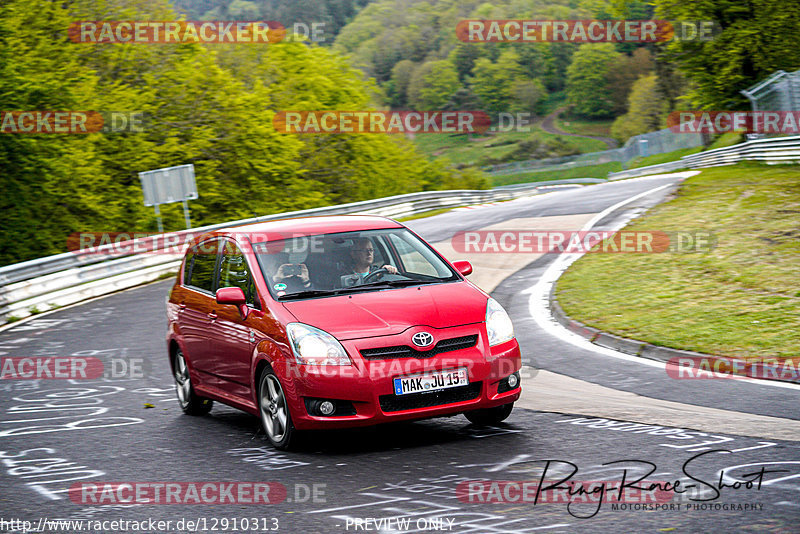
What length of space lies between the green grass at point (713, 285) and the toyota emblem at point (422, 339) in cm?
406

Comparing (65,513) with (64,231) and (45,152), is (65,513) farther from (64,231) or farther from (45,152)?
(64,231)

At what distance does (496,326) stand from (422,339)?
2.42 ft

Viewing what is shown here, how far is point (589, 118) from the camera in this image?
157m

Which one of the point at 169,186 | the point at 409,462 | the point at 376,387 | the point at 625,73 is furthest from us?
the point at 625,73

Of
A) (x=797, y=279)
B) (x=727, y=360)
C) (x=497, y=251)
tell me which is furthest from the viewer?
(x=497, y=251)

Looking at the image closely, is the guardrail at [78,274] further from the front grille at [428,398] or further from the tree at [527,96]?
the tree at [527,96]

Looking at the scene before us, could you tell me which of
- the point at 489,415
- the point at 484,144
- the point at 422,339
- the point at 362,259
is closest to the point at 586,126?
the point at 484,144

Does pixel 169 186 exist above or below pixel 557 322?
above

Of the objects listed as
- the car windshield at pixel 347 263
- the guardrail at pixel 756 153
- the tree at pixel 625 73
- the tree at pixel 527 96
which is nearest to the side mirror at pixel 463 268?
the car windshield at pixel 347 263

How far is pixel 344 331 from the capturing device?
21.9 feet

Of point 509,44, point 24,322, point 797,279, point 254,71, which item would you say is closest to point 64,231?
point 24,322

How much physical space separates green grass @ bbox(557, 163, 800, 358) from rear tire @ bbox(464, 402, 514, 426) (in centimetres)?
314

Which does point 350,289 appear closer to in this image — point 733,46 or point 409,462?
point 409,462

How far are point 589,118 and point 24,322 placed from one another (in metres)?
147
